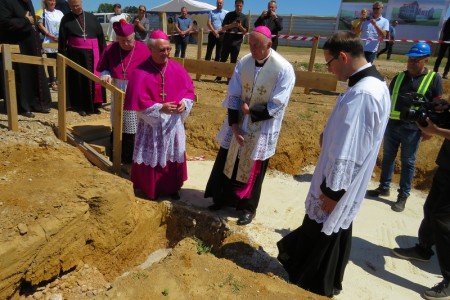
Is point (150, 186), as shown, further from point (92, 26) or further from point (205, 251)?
point (92, 26)

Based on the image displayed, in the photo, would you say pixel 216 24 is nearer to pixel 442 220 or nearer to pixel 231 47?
pixel 231 47

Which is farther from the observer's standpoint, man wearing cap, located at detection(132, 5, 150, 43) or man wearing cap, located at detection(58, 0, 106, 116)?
man wearing cap, located at detection(132, 5, 150, 43)

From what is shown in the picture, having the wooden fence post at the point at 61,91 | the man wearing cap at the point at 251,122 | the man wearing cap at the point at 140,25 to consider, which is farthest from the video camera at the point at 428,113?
the man wearing cap at the point at 140,25

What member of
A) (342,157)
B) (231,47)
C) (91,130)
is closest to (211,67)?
(231,47)

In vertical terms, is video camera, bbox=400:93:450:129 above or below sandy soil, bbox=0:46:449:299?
above

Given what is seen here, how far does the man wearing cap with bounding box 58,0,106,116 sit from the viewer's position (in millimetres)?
6262

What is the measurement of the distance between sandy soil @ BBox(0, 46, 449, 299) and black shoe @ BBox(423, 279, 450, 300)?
0.51 ft

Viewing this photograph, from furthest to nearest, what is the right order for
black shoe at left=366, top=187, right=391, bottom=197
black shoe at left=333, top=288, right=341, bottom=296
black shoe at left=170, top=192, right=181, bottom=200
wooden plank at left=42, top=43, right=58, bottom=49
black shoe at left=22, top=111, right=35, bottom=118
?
wooden plank at left=42, top=43, right=58, bottom=49 < black shoe at left=22, top=111, right=35, bottom=118 < black shoe at left=366, top=187, right=391, bottom=197 < black shoe at left=170, top=192, right=181, bottom=200 < black shoe at left=333, top=288, right=341, bottom=296

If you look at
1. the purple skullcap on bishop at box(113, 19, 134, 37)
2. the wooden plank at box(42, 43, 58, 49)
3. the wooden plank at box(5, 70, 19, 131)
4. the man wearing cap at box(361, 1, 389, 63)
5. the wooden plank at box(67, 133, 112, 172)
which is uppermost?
the man wearing cap at box(361, 1, 389, 63)

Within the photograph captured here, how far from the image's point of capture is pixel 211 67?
30.5 ft

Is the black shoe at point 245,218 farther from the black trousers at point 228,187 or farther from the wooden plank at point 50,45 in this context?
the wooden plank at point 50,45

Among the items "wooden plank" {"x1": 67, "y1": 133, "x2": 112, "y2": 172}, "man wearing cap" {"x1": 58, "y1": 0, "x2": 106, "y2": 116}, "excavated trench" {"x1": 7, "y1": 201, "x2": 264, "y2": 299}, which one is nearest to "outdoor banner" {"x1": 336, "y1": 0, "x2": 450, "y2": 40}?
"man wearing cap" {"x1": 58, "y1": 0, "x2": 106, "y2": 116}

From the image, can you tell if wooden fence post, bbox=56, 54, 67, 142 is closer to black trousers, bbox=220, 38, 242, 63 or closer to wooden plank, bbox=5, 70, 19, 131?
wooden plank, bbox=5, 70, 19, 131

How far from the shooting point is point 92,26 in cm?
641
